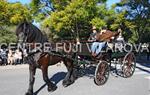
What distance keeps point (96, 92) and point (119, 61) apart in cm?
302

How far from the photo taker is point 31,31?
385 inches

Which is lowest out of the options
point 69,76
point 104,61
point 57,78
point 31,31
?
point 57,78

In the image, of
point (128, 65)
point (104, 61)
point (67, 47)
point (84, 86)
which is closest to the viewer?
point (104, 61)

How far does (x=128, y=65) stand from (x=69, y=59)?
2509 mm

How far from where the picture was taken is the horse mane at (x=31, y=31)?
954 cm

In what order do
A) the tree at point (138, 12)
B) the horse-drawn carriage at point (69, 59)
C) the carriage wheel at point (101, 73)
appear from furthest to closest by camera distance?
1. the tree at point (138, 12)
2. the carriage wheel at point (101, 73)
3. the horse-drawn carriage at point (69, 59)

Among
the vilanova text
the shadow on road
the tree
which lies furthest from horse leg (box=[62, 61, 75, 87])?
the tree

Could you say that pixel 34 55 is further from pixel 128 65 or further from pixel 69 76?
pixel 128 65

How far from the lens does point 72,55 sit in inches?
463

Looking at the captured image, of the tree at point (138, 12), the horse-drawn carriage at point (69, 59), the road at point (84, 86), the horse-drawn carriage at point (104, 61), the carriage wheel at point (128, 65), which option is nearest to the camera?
the horse-drawn carriage at point (69, 59)

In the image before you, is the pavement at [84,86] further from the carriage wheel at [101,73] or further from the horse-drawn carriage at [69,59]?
the horse-drawn carriage at [69,59]

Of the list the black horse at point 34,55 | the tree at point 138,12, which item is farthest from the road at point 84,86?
the tree at point 138,12

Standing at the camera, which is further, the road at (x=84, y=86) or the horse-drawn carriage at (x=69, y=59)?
the road at (x=84, y=86)

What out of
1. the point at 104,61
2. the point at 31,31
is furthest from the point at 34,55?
the point at 104,61
